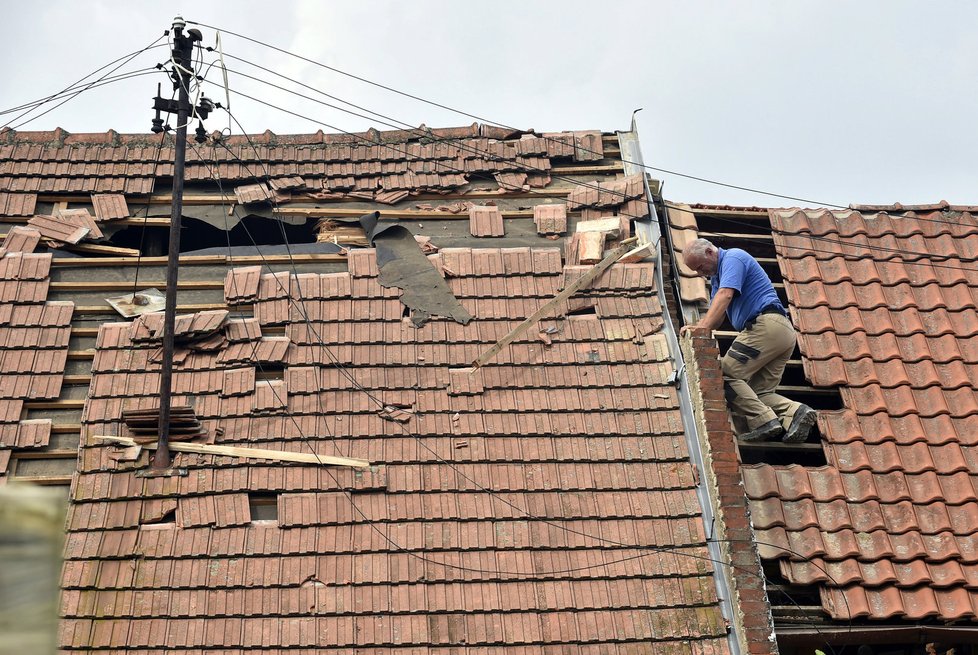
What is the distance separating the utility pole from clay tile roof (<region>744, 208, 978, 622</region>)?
413cm

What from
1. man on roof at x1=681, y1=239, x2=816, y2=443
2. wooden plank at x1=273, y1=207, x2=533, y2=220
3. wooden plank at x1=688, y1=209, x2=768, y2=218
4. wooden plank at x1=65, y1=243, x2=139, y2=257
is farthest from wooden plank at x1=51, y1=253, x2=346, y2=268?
wooden plank at x1=688, y1=209, x2=768, y2=218

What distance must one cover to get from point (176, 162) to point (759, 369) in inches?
185

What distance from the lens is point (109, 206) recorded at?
9.02 m

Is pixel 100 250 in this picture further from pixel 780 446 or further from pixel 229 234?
pixel 780 446

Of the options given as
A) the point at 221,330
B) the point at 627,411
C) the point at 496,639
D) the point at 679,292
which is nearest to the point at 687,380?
the point at 627,411

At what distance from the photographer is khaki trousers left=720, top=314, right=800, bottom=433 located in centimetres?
795

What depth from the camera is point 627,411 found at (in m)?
7.72

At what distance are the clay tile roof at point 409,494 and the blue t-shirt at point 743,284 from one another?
1.99 feet

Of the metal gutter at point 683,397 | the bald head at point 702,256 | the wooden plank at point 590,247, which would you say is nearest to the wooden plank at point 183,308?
the wooden plank at point 590,247

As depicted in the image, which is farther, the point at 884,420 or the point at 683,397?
the point at 884,420

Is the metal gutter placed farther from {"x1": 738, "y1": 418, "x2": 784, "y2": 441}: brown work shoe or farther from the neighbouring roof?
{"x1": 738, "y1": 418, "x2": 784, "y2": 441}: brown work shoe

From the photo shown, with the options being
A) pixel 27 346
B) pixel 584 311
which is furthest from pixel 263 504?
pixel 584 311

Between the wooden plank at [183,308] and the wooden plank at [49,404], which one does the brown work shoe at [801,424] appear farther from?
the wooden plank at [49,404]

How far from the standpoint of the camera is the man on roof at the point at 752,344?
7895mm
